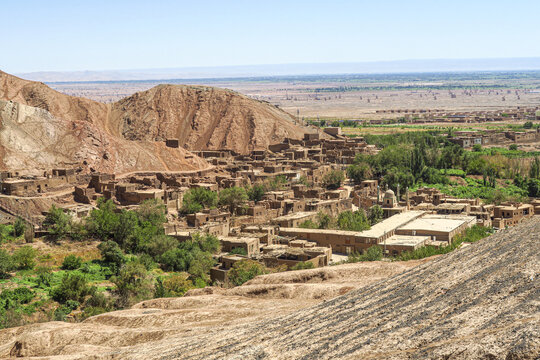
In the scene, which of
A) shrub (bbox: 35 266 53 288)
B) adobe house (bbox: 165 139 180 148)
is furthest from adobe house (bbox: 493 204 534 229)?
adobe house (bbox: 165 139 180 148)

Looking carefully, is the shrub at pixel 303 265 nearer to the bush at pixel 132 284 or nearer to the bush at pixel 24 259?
the bush at pixel 132 284

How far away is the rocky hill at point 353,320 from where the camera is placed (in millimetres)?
9359

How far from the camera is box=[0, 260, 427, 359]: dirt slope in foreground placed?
47.9 ft

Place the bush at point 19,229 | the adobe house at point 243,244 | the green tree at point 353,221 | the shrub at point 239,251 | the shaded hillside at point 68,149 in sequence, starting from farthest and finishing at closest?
1. the shaded hillside at point 68,149
2. the green tree at point 353,221
3. the bush at point 19,229
4. the adobe house at point 243,244
5. the shrub at point 239,251

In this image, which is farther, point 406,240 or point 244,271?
point 406,240

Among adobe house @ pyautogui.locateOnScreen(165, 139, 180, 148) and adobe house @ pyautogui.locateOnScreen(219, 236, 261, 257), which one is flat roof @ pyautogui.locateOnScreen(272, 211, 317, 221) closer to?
adobe house @ pyautogui.locateOnScreen(219, 236, 261, 257)

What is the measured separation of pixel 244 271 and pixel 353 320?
17425 mm

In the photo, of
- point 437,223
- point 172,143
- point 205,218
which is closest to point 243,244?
point 205,218

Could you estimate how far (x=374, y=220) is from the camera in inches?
1742

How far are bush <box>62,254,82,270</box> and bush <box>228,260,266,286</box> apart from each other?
8117 millimetres

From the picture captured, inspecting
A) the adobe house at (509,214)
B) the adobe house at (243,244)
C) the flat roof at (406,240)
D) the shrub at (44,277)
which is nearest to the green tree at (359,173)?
the adobe house at (509,214)

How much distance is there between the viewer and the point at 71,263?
111 ft

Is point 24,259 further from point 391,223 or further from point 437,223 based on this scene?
point 437,223

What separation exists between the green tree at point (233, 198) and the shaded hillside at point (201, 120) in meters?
29.5
